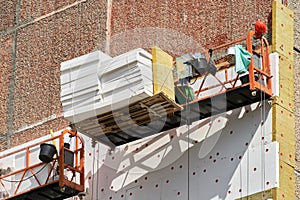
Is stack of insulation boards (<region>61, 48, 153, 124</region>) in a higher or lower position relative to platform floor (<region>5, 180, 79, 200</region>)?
higher

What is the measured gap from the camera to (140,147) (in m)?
23.8

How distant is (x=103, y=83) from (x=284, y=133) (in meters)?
3.47

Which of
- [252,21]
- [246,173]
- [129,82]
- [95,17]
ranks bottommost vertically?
[246,173]

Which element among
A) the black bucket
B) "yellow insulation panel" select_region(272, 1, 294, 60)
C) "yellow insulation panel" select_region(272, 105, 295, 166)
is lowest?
"yellow insulation panel" select_region(272, 105, 295, 166)

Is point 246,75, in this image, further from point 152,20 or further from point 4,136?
point 4,136

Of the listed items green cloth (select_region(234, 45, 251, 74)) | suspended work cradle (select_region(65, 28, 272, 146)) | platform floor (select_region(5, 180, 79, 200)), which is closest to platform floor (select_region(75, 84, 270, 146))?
suspended work cradle (select_region(65, 28, 272, 146))

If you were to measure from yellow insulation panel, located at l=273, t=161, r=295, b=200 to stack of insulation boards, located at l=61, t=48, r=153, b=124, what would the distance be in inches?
106

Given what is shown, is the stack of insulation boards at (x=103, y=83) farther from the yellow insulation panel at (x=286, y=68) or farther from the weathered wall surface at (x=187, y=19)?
the yellow insulation panel at (x=286, y=68)

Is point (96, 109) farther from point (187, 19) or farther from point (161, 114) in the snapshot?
point (187, 19)

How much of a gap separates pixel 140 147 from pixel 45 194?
2.06m

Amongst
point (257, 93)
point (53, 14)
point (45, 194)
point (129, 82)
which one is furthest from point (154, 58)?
point (53, 14)

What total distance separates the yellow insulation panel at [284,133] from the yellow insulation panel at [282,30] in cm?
123

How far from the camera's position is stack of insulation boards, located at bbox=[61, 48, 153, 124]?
862 inches

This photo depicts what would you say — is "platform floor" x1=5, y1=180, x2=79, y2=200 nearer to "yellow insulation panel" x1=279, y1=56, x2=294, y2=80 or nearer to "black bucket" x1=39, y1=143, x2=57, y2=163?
"black bucket" x1=39, y1=143, x2=57, y2=163
